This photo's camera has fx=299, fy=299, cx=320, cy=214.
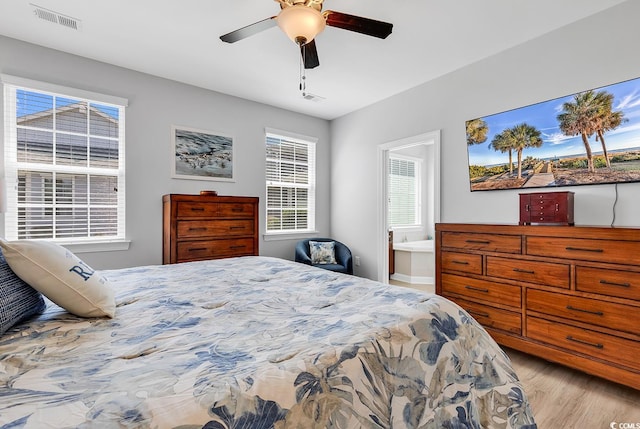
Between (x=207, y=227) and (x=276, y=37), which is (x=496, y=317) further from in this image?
(x=276, y=37)

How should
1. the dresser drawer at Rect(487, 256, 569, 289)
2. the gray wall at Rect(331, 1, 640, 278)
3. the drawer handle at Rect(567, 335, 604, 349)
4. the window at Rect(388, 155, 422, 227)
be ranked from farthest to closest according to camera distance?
the window at Rect(388, 155, 422, 227)
the gray wall at Rect(331, 1, 640, 278)
the dresser drawer at Rect(487, 256, 569, 289)
the drawer handle at Rect(567, 335, 604, 349)

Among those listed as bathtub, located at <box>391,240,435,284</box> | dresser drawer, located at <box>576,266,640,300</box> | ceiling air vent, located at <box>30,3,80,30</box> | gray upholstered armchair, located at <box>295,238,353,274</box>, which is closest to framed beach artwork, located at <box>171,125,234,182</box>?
ceiling air vent, located at <box>30,3,80,30</box>

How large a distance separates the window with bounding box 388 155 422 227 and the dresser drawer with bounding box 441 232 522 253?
2873 millimetres

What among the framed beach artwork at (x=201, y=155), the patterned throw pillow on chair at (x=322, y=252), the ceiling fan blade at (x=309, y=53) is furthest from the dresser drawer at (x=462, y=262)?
the framed beach artwork at (x=201, y=155)

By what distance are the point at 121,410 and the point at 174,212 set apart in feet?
9.41

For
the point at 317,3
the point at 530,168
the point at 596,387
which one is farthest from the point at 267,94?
the point at 596,387

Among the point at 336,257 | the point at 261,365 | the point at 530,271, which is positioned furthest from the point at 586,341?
the point at 336,257

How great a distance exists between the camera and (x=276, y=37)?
2686 millimetres

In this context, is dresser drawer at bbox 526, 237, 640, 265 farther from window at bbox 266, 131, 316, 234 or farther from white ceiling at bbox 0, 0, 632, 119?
window at bbox 266, 131, 316, 234

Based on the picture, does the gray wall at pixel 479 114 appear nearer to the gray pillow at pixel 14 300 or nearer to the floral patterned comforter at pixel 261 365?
the floral patterned comforter at pixel 261 365

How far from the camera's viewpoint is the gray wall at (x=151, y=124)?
2.92m

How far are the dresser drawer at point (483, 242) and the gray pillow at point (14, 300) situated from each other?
Answer: 2.93 m

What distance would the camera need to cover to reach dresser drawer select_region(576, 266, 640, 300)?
6.22ft

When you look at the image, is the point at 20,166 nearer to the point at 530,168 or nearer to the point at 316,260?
the point at 316,260
